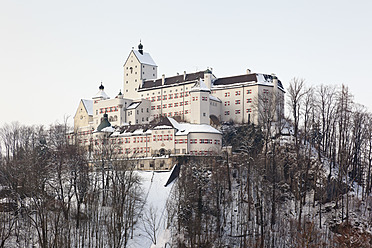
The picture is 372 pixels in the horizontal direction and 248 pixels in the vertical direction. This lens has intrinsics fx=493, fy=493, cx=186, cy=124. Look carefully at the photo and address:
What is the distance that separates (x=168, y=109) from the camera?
90.0 m

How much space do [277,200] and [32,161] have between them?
93.9ft

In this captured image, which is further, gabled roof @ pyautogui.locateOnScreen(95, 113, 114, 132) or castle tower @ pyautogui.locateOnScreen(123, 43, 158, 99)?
castle tower @ pyautogui.locateOnScreen(123, 43, 158, 99)

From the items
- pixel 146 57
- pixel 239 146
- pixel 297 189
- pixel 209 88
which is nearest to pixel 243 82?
pixel 209 88

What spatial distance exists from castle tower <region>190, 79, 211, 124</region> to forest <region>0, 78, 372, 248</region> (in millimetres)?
11402

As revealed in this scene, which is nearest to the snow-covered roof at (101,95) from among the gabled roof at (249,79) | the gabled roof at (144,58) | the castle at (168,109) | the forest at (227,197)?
the castle at (168,109)

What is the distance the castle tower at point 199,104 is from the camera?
262 ft

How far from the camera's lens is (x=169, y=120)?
7669cm

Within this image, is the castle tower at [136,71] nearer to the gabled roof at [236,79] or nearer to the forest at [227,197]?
the gabled roof at [236,79]

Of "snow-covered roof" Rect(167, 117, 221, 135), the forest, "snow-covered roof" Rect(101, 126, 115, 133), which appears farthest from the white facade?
the forest

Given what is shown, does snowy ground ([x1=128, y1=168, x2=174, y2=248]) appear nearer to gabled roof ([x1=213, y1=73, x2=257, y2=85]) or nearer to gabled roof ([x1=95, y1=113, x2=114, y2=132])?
gabled roof ([x1=95, y1=113, x2=114, y2=132])

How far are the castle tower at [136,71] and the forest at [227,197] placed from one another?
98.4 feet

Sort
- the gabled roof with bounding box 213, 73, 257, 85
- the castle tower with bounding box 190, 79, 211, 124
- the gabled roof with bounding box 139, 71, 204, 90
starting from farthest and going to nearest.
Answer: the gabled roof with bounding box 139, 71, 204, 90, the gabled roof with bounding box 213, 73, 257, 85, the castle tower with bounding box 190, 79, 211, 124

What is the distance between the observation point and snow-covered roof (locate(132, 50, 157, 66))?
100 meters

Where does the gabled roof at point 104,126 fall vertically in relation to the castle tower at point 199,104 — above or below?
below
